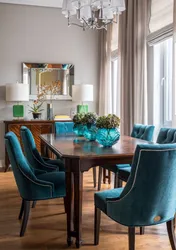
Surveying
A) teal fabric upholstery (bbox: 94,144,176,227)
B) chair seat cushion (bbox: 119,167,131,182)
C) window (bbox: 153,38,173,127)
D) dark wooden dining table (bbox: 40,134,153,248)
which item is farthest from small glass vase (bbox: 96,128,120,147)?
window (bbox: 153,38,173,127)

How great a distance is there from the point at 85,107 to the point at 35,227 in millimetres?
3374

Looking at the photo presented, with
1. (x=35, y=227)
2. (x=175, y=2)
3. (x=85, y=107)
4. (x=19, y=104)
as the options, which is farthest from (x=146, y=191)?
(x=19, y=104)

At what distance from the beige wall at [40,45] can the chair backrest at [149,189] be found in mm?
4404

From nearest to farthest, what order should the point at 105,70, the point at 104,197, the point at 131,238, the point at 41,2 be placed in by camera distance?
the point at 131,238, the point at 104,197, the point at 41,2, the point at 105,70

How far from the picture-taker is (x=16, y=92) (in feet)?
17.9

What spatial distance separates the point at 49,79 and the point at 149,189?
454cm

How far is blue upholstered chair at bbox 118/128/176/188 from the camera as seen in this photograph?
2.96 m

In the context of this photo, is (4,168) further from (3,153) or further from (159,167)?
(159,167)

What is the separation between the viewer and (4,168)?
5680mm

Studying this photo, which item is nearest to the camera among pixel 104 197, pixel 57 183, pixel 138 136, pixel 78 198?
pixel 104 197

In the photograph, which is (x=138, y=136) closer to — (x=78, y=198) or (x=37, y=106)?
(x=78, y=198)

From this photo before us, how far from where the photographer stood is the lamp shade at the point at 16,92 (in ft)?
17.8

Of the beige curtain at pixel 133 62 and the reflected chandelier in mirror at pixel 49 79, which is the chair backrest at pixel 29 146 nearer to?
the beige curtain at pixel 133 62

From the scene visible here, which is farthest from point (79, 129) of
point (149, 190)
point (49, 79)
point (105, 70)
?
point (49, 79)
